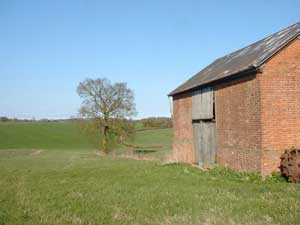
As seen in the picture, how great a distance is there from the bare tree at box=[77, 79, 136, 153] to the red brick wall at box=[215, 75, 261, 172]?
27559 millimetres

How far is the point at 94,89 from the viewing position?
44.2 metres

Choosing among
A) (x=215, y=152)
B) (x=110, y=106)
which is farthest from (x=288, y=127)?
(x=110, y=106)

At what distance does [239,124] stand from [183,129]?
7.51m

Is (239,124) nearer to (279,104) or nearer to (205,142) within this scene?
(279,104)

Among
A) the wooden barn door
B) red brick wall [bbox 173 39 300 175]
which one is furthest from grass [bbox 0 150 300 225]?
the wooden barn door

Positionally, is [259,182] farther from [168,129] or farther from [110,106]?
[168,129]

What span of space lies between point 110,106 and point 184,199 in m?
34.8

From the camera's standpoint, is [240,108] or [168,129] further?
[168,129]

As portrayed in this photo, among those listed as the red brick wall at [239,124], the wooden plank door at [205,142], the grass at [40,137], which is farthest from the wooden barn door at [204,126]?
the grass at [40,137]

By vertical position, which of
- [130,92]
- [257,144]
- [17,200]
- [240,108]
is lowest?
[17,200]

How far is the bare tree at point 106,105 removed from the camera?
144 feet

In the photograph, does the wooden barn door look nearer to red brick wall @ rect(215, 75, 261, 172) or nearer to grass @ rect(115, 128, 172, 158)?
red brick wall @ rect(215, 75, 261, 172)

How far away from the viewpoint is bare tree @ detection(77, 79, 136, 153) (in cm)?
4392

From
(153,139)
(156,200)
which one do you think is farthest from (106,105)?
(156,200)
